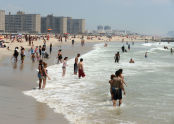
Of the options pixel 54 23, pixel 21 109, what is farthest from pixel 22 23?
pixel 21 109

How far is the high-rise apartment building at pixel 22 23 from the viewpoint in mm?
163625

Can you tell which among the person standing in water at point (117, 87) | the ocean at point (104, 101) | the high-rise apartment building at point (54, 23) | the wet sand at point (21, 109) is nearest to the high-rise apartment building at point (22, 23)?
the high-rise apartment building at point (54, 23)

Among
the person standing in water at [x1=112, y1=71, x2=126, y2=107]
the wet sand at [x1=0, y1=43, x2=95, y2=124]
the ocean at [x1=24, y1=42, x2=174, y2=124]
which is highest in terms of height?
the person standing in water at [x1=112, y1=71, x2=126, y2=107]

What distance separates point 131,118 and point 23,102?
138 inches

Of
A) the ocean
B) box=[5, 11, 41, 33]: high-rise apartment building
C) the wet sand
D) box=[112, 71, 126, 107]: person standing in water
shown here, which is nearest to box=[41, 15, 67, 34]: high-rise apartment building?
box=[5, 11, 41, 33]: high-rise apartment building

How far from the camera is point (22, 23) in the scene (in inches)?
6540

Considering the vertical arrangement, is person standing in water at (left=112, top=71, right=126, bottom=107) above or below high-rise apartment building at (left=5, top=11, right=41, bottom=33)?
below

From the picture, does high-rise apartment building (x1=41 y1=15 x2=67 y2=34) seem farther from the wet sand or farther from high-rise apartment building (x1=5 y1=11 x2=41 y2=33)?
the wet sand

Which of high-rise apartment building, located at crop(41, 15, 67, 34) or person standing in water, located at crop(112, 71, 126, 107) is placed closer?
person standing in water, located at crop(112, 71, 126, 107)

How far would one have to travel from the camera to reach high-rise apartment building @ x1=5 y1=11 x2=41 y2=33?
Result: 164m

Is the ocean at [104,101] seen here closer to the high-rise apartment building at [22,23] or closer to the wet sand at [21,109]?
the wet sand at [21,109]

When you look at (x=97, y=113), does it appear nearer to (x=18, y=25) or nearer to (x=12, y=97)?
(x=12, y=97)

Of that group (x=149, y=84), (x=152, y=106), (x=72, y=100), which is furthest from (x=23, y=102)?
(x=149, y=84)

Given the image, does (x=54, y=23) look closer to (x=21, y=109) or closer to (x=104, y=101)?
(x=104, y=101)
